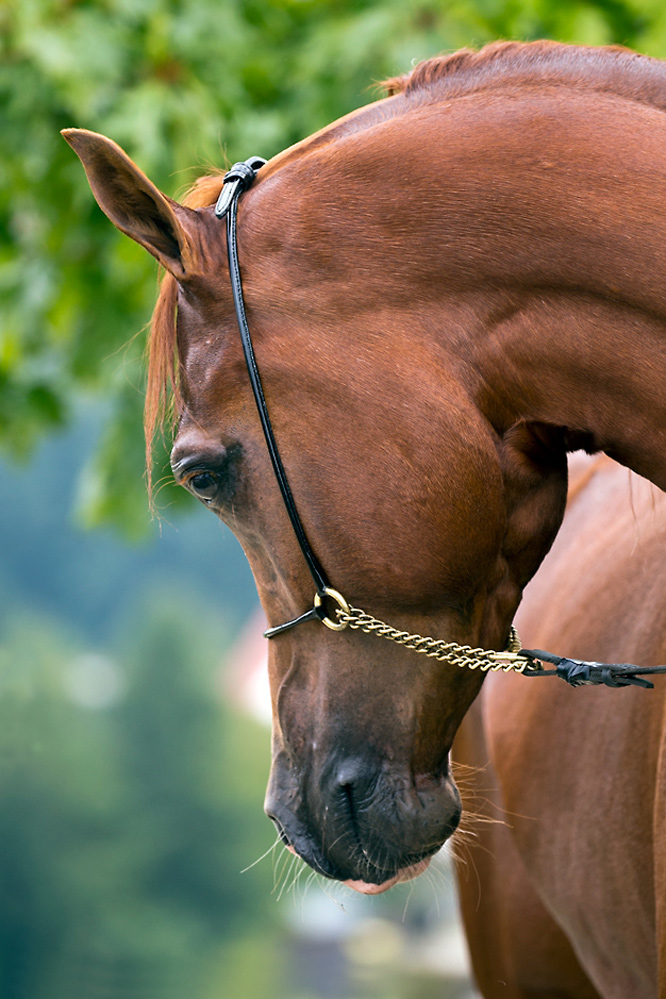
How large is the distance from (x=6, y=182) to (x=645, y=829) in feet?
9.81

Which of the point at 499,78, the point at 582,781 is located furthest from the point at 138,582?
the point at 499,78

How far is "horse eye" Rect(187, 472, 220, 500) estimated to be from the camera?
4.66ft

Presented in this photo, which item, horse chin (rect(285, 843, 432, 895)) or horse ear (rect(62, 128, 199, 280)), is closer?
horse ear (rect(62, 128, 199, 280))

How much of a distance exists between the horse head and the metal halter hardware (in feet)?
0.04

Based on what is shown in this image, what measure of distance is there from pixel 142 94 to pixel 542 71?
2.18 metres

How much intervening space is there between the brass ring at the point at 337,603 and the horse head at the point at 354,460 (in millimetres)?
13

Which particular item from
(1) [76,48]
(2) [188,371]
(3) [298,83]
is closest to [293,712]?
(2) [188,371]

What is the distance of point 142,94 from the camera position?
325cm

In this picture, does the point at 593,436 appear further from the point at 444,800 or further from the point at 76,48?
the point at 76,48

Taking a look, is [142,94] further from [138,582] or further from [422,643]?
[138,582]

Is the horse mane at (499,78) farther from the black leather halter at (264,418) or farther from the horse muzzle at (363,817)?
the horse muzzle at (363,817)

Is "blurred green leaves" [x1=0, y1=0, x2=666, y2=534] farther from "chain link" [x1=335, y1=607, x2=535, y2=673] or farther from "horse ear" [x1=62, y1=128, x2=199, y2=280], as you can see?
"chain link" [x1=335, y1=607, x2=535, y2=673]

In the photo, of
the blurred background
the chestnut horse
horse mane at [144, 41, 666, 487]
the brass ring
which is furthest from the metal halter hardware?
the blurred background

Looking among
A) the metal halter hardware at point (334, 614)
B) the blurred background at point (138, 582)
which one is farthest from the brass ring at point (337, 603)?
the blurred background at point (138, 582)
